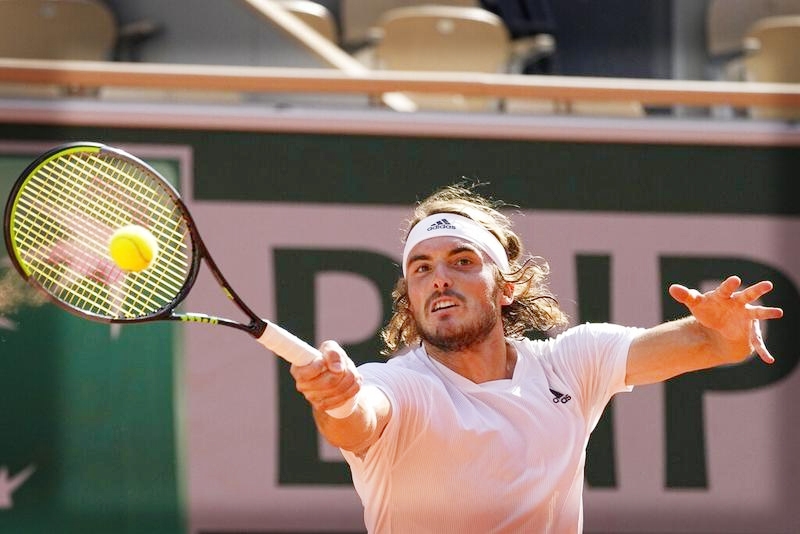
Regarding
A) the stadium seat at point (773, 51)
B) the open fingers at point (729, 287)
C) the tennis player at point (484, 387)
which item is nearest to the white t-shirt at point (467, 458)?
the tennis player at point (484, 387)

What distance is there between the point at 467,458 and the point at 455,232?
1.99 feet

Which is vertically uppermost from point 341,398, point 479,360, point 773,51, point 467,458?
point 773,51

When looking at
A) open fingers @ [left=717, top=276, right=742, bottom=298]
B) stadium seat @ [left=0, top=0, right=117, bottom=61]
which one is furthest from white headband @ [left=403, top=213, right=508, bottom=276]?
stadium seat @ [left=0, top=0, right=117, bottom=61]

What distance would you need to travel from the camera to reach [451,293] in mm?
3510

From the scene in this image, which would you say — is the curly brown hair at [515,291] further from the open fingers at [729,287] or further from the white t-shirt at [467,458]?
the open fingers at [729,287]

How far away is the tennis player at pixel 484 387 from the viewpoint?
3.30 m

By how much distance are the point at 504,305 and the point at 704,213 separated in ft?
6.04

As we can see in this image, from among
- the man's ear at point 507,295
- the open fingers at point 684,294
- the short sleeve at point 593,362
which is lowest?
the short sleeve at point 593,362

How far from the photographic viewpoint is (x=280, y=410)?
17.1 feet

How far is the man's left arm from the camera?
3418 mm

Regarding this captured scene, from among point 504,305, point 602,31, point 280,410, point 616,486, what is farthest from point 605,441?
point 602,31

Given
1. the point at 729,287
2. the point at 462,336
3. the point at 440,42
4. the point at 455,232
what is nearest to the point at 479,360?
the point at 462,336

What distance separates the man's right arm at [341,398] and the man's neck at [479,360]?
39cm

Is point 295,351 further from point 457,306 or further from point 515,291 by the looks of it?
point 515,291
